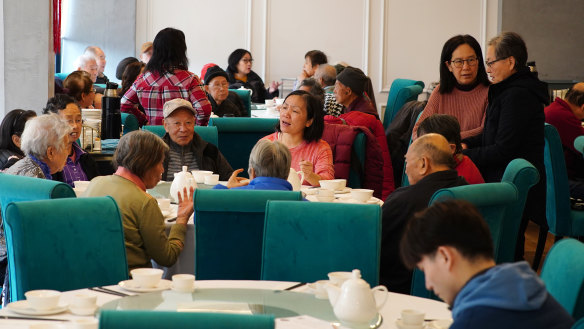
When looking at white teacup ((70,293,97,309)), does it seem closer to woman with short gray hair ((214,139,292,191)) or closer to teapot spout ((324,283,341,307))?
teapot spout ((324,283,341,307))

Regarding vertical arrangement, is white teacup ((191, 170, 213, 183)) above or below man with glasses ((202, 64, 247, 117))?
below

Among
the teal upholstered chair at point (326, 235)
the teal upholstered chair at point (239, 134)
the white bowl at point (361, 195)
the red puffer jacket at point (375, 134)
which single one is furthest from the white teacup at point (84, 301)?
the teal upholstered chair at point (239, 134)

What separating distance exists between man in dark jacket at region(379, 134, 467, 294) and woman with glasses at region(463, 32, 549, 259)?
3.66 feet

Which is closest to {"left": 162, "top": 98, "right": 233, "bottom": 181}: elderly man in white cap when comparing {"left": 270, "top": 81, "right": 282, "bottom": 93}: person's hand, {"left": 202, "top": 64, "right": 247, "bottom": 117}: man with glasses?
{"left": 202, "top": 64, "right": 247, "bottom": 117}: man with glasses

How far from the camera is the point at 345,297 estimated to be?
215 cm

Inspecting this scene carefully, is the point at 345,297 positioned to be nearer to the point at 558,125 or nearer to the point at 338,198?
the point at 338,198

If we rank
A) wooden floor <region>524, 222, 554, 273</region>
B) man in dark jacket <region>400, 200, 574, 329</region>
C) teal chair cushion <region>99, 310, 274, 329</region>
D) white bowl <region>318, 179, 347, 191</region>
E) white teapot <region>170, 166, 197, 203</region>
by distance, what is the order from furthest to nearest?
wooden floor <region>524, 222, 554, 273</region>
white bowl <region>318, 179, 347, 191</region>
white teapot <region>170, 166, 197, 203</region>
man in dark jacket <region>400, 200, 574, 329</region>
teal chair cushion <region>99, 310, 274, 329</region>

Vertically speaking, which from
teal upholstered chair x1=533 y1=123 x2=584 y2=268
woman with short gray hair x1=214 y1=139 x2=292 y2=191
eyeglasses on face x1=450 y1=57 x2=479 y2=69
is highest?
eyeglasses on face x1=450 y1=57 x2=479 y2=69

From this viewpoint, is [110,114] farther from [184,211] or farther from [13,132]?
[184,211]

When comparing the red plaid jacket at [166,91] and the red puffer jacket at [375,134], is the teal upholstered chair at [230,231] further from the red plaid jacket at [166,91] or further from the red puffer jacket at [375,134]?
the red plaid jacket at [166,91]

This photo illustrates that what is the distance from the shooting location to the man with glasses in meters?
7.26

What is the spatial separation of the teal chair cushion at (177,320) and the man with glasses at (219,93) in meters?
5.84

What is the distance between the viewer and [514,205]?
360 cm

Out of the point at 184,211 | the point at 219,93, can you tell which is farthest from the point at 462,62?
the point at 219,93
